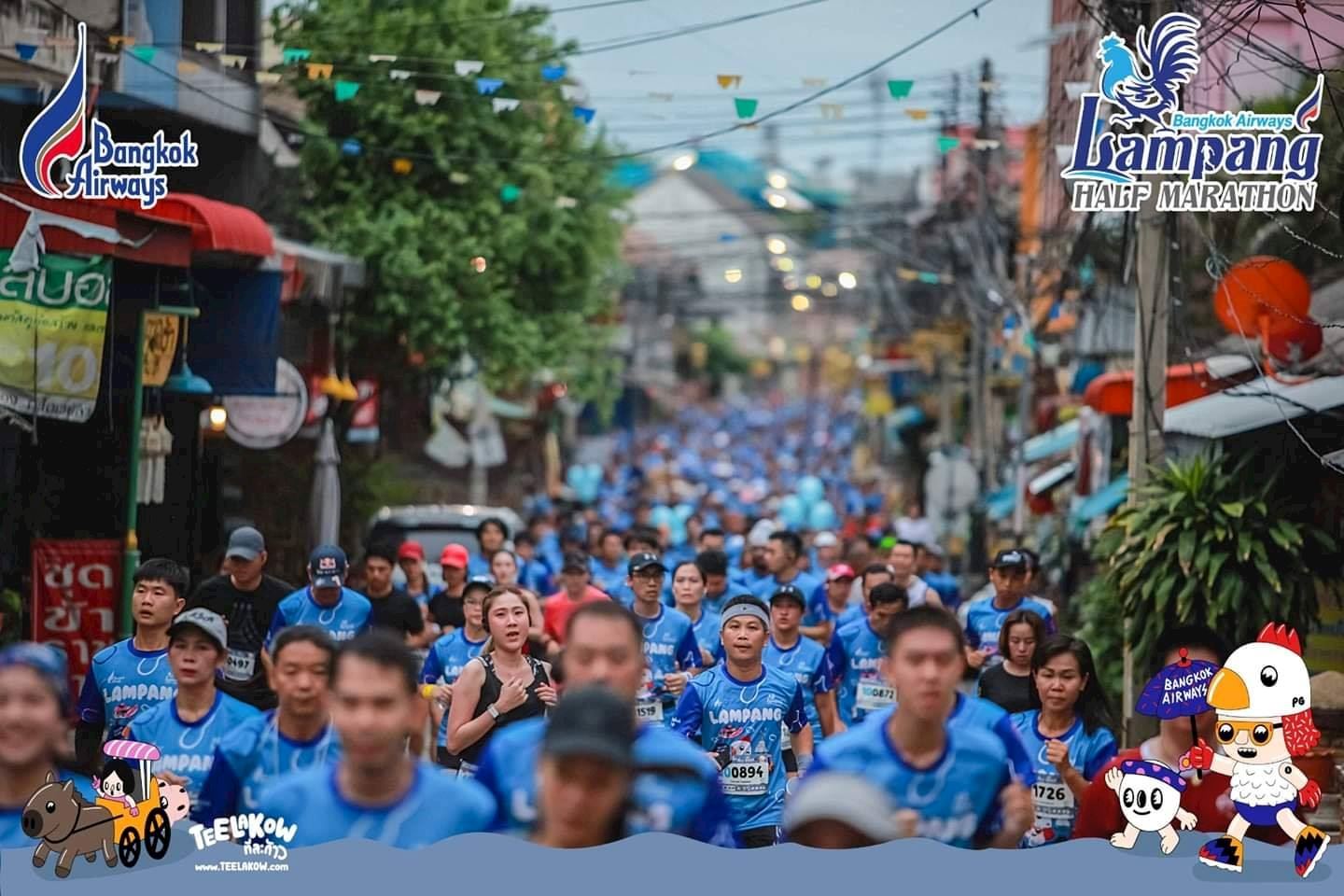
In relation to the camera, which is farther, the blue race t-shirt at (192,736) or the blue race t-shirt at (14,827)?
the blue race t-shirt at (192,736)

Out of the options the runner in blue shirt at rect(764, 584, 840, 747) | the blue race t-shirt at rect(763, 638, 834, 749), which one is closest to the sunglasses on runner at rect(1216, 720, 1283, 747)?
the runner in blue shirt at rect(764, 584, 840, 747)

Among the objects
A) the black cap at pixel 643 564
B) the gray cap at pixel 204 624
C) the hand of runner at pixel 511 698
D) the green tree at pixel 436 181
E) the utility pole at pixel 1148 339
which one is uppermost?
the green tree at pixel 436 181

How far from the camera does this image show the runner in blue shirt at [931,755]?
22.5ft

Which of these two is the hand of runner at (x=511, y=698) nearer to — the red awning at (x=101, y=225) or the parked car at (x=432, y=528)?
the red awning at (x=101, y=225)

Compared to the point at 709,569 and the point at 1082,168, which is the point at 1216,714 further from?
the point at 709,569

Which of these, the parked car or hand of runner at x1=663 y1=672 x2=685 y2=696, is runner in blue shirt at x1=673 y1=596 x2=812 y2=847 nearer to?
hand of runner at x1=663 y1=672 x2=685 y2=696

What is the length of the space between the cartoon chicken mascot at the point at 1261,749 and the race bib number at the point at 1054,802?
0.66 meters

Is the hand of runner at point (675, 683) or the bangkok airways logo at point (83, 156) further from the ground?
the bangkok airways logo at point (83, 156)

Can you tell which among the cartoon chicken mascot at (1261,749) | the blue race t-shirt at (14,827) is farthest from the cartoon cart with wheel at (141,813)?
the cartoon chicken mascot at (1261,749)

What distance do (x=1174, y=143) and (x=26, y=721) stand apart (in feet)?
23.0

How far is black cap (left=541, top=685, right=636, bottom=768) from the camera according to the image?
5.43 m

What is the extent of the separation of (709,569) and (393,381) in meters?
10.4

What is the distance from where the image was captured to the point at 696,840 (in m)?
7.06

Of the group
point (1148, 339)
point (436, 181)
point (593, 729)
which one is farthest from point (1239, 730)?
point (436, 181)
